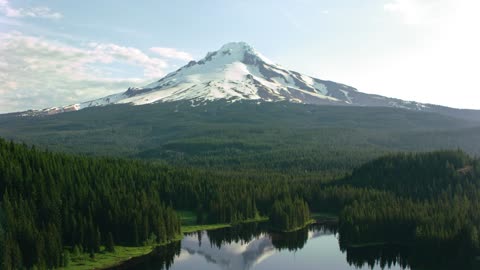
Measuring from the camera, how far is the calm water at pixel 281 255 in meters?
111

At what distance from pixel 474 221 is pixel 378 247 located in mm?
22395

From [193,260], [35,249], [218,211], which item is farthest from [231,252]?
[35,249]

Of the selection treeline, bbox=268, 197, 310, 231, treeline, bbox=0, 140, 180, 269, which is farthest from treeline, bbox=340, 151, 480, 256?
treeline, bbox=0, 140, 180, 269

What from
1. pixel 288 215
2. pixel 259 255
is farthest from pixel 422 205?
pixel 259 255

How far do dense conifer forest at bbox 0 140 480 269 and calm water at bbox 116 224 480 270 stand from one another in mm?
4587

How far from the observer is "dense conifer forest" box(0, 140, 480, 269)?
11112 cm

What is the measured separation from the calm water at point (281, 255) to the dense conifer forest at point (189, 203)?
4.59 metres

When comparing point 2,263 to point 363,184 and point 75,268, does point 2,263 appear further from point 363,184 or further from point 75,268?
point 363,184

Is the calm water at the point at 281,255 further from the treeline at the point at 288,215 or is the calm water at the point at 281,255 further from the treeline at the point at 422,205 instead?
the treeline at the point at 288,215

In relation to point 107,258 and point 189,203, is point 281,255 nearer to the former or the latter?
point 107,258

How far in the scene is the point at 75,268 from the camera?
104062mm

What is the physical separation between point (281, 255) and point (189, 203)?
60349mm

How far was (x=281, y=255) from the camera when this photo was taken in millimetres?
121250

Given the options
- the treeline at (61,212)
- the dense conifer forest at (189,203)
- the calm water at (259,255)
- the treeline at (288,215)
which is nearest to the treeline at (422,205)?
the dense conifer forest at (189,203)
